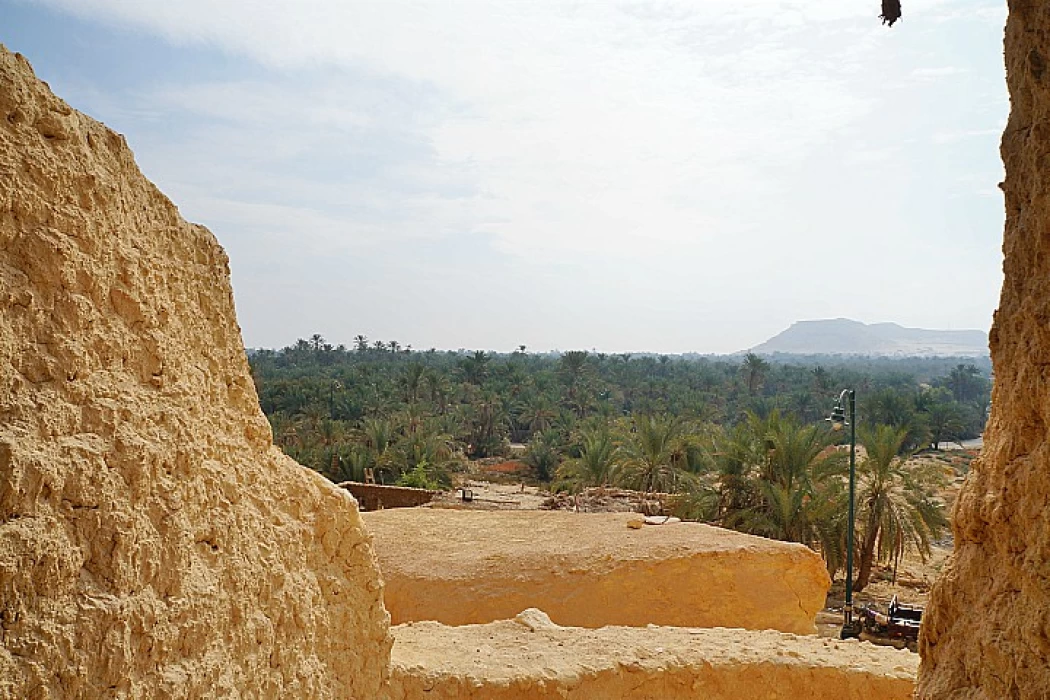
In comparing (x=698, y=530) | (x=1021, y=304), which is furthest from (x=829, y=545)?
(x=1021, y=304)

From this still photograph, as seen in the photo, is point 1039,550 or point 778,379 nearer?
point 1039,550

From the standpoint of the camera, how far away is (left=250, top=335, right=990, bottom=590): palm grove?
17.0m

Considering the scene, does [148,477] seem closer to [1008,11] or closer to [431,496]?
[1008,11]

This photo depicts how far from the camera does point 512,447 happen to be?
44469 mm

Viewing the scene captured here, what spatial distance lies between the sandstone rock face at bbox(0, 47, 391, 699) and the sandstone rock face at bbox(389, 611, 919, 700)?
151 centimetres

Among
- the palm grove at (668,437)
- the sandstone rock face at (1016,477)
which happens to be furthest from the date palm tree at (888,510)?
the sandstone rock face at (1016,477)

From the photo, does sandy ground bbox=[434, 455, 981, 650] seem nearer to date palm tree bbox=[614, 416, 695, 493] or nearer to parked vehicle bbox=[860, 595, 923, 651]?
parked vehicle bbox=[860, 595, 923, 651]

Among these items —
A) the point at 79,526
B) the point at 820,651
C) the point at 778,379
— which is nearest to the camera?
the point at 79,526

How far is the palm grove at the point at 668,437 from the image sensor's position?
1698 centimetres

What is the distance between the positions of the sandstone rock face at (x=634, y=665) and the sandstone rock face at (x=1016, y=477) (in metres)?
2.70

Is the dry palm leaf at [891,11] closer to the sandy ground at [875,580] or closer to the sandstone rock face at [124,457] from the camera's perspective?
the sandstone rock face at [124,457]

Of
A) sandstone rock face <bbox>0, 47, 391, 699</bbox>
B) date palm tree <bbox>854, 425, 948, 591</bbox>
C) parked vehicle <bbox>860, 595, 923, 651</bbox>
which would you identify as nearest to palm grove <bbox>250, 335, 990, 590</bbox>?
date palm tree <bbox>854, 425, 948, 591</bbox>

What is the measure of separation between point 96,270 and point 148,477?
0.84m

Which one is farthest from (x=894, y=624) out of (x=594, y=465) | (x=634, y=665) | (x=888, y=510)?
(x=594, y=465)
